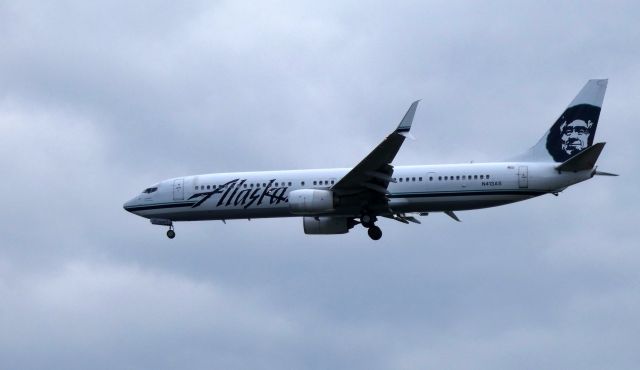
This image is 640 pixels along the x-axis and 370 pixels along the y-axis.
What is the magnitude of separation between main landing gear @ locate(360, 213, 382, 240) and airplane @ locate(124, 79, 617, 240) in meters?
0.04

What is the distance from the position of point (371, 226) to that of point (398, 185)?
255cm

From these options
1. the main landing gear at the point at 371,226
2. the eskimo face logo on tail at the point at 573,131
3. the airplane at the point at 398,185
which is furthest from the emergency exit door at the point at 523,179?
the main landing gear at the point at 371,226

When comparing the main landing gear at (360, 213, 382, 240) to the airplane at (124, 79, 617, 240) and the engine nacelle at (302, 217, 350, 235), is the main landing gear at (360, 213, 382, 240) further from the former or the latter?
the engine nacelle at (302, 217, 350, 235)

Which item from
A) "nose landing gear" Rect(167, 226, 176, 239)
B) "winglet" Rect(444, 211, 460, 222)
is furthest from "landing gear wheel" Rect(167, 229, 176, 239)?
"winglet" Rect(444, 211, 460, 222)

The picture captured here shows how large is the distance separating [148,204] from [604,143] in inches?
839

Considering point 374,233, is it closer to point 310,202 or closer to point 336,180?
point 336,180

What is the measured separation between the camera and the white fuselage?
6034 cm

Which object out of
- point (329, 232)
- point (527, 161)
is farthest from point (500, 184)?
point (329, 232)

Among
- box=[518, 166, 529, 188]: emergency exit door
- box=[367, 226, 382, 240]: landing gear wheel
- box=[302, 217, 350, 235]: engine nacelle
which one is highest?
box=[518, 166, 529, 188]: emergency exit door

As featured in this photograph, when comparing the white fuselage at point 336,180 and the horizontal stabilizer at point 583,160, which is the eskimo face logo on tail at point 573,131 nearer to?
the white fuselage at point 336,180

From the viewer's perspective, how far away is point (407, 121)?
5725 centimetres

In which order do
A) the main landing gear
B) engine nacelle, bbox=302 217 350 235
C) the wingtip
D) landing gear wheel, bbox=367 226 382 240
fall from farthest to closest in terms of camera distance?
engine nacelle, bbox=302 217 350 235 → landing gear wheel, bbox=367 226 382 240 → the main landing gear → the wingtip

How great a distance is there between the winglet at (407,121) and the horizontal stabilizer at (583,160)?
23.1 feet

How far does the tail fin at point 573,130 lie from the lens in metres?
61.3
